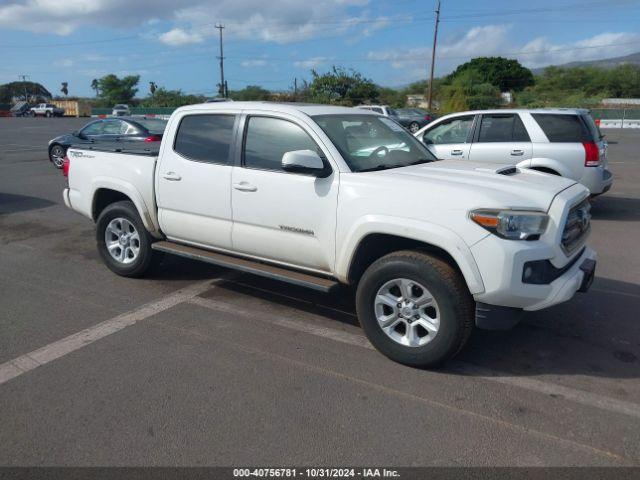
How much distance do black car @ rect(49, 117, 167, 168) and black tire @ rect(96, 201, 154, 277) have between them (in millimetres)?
7716

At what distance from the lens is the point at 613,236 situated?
25.2 feet

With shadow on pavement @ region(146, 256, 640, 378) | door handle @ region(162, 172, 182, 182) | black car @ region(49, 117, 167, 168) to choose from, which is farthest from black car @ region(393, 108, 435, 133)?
door handle @ region(162, 172, 182, 182)

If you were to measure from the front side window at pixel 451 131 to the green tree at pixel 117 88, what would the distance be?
297 ft

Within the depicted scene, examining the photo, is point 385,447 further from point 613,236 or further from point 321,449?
point 613,236

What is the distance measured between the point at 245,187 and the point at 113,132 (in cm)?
1135

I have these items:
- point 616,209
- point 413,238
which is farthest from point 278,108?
point 616,209

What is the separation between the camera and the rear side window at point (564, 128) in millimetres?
8555

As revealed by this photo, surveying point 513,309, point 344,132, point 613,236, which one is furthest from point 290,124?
point 613,236

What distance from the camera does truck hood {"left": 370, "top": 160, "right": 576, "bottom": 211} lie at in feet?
11.9

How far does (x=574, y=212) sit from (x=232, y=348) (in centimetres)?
271

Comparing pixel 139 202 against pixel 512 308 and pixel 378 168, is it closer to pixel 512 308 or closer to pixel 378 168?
pixel 378 168

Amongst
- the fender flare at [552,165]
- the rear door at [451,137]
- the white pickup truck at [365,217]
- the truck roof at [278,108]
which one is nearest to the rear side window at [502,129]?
the rear door at [451,137]

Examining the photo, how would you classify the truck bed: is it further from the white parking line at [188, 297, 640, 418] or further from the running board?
the white parking line at [188, 297, 640, 418]

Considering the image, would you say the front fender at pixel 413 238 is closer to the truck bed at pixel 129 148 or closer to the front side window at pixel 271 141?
the front side window at pixel 271 141
